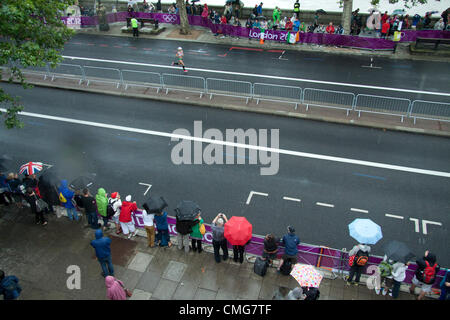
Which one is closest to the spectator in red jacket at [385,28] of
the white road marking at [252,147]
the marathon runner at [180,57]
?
the marathon runner at [180,57]

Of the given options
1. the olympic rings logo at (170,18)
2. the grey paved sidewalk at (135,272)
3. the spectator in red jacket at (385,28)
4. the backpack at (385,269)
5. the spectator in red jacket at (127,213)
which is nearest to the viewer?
the backpack at (385,269)

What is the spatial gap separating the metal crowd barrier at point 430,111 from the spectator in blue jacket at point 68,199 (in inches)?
599

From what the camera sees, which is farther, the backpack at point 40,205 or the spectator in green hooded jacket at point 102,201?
the backpack at point 40,205

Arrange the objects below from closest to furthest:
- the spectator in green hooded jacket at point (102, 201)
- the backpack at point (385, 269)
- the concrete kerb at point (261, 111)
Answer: the backpack at point (385, 269) → the spectator in green hooded jacket at point (102, 201) → the concrete kerb at point (261, 111)

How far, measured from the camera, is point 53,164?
606 inches

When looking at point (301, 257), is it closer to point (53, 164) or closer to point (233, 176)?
point (233, 176)

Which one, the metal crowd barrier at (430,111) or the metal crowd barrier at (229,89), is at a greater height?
the metal crowd barrier at (229,89)

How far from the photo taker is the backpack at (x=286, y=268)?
1003 cm

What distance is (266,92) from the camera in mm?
20438

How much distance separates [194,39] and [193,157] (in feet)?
53.8

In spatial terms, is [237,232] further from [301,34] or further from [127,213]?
[301,34]

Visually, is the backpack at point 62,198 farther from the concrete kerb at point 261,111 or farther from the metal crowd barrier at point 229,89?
the metal crowd barrier at point 229,89

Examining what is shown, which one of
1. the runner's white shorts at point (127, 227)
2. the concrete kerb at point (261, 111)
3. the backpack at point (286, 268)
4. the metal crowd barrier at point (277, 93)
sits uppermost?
the metal crowd barrier at point (277, 93)

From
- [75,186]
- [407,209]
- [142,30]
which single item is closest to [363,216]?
[407,209]
